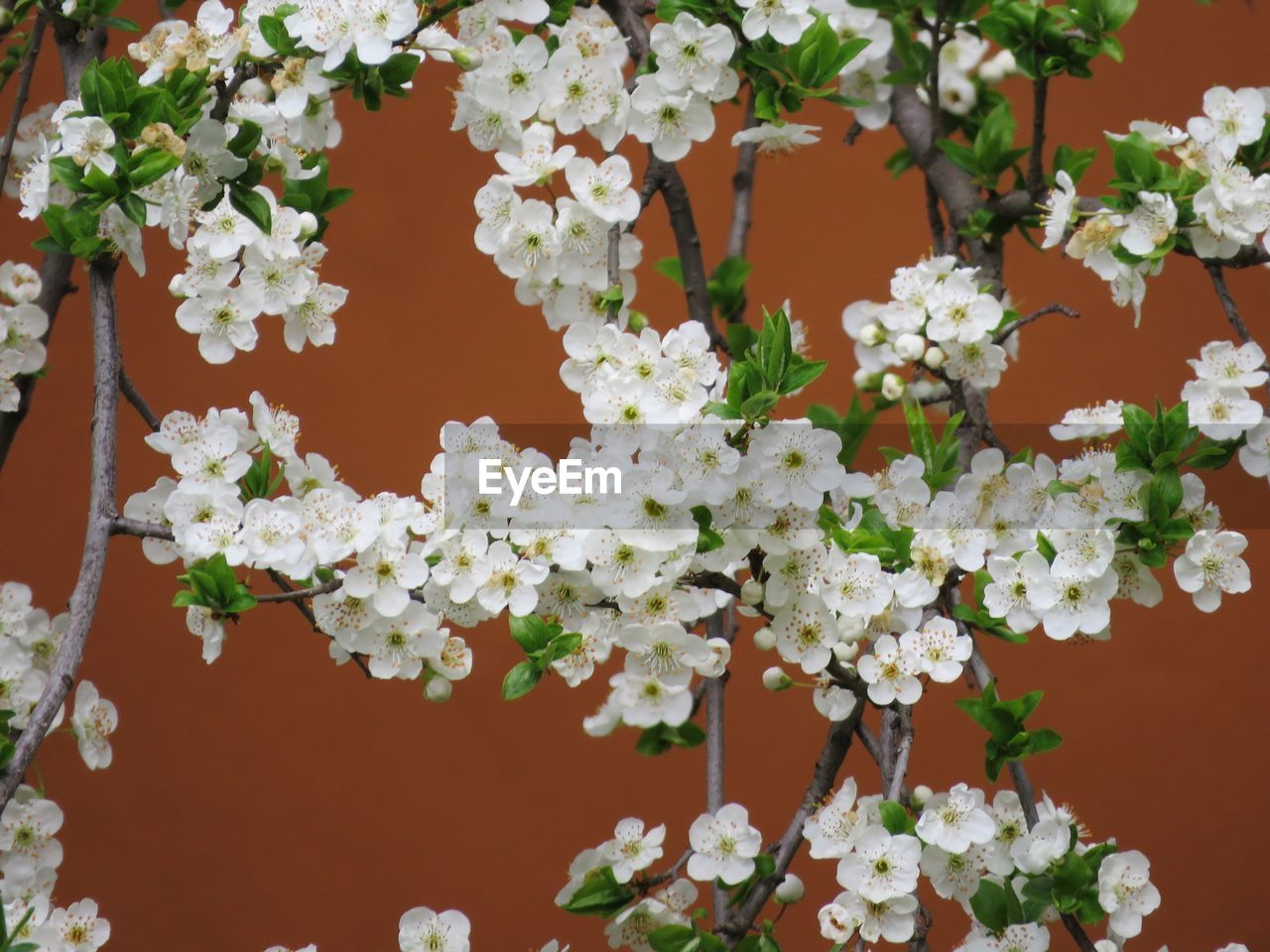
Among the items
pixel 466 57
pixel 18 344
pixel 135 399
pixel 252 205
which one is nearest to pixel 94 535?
pixel 135 399

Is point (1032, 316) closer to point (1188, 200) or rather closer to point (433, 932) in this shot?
point (1188, 200)

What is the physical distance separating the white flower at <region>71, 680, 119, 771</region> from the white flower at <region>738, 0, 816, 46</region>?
83 centimetres

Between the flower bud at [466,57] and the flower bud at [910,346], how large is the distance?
473 millimetres

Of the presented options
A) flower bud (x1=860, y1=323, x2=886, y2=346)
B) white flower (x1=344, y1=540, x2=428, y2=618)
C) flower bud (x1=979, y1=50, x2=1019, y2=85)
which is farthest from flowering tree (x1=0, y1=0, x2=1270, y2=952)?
flower bud (x1=979, y1=50, x2=1019, y2=85)

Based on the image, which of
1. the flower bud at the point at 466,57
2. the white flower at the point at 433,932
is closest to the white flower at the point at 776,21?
the flower bud at the point at 466,57

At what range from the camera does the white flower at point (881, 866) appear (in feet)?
3.73

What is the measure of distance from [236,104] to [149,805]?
1432 mm

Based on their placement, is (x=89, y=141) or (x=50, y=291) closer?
(x=89, y=141)

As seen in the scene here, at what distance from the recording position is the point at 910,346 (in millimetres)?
1425

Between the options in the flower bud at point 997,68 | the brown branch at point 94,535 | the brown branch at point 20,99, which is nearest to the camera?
the brown branch at point 94,535

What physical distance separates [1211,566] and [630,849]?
554mm

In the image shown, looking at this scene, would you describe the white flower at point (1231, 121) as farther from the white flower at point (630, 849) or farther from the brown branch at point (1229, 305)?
the white flower at point (630, 849)

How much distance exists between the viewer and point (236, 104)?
1.29 m

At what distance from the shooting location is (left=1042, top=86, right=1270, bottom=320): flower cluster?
123 cm
